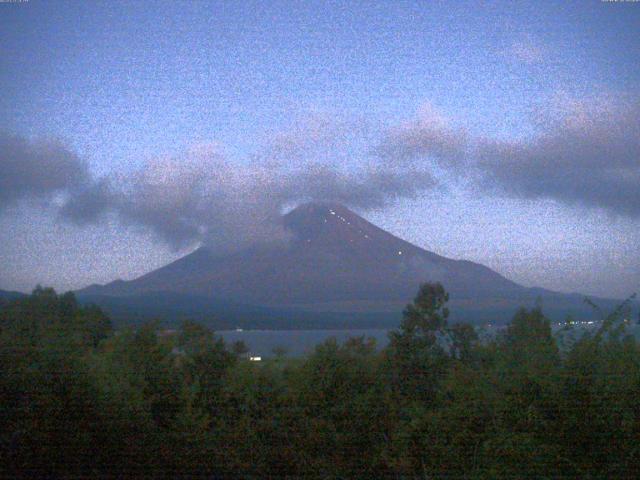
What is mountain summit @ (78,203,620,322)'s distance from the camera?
28922 mm

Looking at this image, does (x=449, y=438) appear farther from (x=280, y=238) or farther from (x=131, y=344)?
(x=280, y=238)

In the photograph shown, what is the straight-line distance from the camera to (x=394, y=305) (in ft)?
95.9

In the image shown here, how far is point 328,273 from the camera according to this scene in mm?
32719

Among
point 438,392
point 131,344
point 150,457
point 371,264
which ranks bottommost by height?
point 150,457

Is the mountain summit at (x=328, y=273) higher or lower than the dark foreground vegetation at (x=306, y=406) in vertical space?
A: higher

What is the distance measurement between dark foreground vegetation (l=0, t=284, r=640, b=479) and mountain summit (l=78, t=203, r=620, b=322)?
2121 centimetres

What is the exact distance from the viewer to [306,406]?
5516mm

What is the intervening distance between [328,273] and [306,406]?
27.2 metres

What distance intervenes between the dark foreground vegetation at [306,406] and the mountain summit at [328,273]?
2121cm

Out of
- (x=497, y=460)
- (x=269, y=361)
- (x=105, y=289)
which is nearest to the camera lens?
(x=497, y=460)

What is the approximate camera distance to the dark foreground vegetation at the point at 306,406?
446 centimetres

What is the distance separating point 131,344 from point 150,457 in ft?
4.52

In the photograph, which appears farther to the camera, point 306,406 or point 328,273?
point 328,273

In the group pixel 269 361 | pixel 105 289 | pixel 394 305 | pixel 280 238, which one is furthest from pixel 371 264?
pixel 269 361
